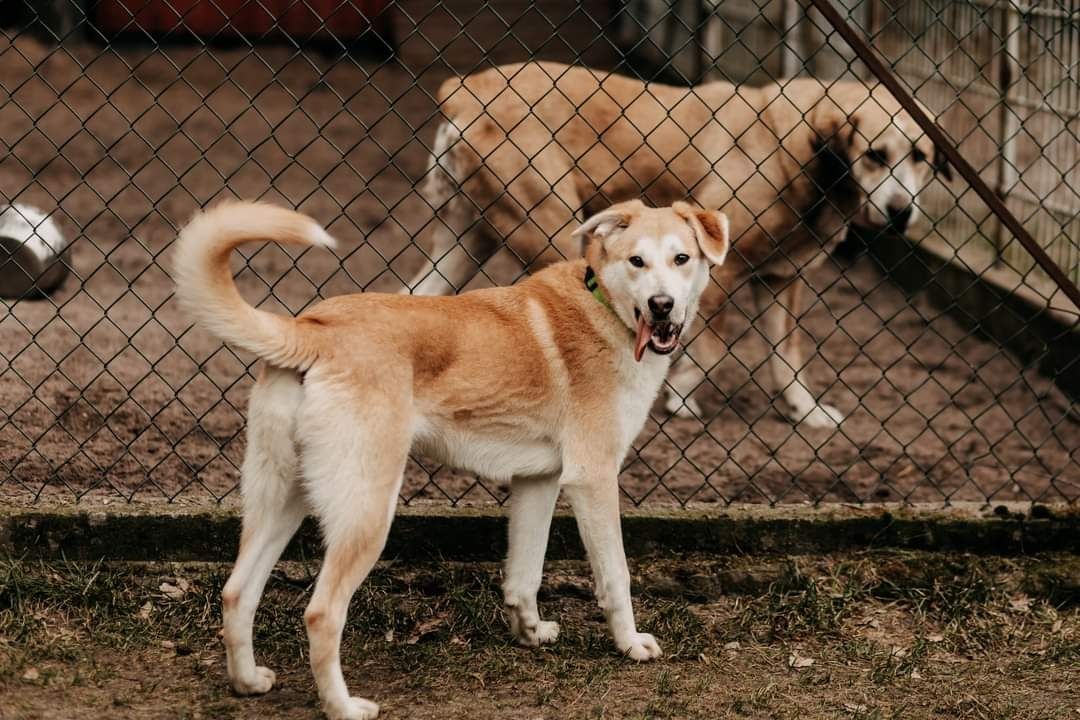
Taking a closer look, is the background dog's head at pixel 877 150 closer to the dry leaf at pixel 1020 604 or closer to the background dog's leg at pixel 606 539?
the dry leaf at pixel 1020 604

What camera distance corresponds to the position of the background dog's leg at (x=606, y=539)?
3230 mm

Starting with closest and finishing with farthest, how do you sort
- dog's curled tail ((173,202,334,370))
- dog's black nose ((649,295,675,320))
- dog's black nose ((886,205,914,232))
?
dog's curled tail ((173,202,334,370)) < dog's black nose ((649,295,675,320)) < dog's black nose ((886,205,914,232))

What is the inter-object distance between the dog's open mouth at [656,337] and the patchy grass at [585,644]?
2.44 feet

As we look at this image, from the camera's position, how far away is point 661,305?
316 cm

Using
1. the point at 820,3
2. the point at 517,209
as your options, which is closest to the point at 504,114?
the point at 517,209

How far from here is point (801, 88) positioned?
5.27m

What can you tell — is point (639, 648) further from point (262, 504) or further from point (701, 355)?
point (701, 355)

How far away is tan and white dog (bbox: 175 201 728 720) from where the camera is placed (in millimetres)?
2844

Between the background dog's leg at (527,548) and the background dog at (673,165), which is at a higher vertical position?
the background dog at (673,165)

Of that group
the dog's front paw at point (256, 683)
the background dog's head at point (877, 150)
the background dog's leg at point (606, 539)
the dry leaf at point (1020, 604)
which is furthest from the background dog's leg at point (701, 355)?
the dog's front paw at point (256, 683)

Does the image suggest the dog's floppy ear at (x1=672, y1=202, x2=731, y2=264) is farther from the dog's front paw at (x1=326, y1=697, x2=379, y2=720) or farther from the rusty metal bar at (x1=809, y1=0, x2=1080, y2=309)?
the dog's front paw at (x1=326, y1=697, x2=379, y2=720)

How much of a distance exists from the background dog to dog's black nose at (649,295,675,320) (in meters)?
1.69

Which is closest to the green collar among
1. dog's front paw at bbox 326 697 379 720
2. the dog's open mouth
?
the dog's open mouth

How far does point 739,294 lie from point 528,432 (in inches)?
151
